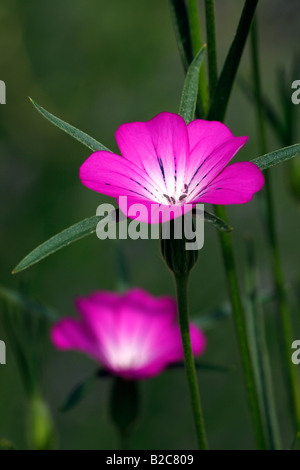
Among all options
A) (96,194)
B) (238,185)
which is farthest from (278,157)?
(96,194)

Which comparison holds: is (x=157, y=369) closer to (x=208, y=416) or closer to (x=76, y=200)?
(x=208, y=416)

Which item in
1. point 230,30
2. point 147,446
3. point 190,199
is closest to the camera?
point 190,199

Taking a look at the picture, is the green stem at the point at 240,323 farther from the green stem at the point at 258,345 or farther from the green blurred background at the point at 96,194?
the green blurred background at the point at 96,194

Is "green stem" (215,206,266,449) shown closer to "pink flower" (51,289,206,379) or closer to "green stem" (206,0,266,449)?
"green stem" (206,0,266,449)

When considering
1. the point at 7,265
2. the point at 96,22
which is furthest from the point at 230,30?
the point at 7,265

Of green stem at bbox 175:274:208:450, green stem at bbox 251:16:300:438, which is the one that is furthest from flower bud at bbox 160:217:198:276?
green stem at bbox 251:16:300:438

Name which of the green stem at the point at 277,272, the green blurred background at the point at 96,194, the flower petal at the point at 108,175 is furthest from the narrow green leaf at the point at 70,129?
the green blurred background at the point at 96,194
